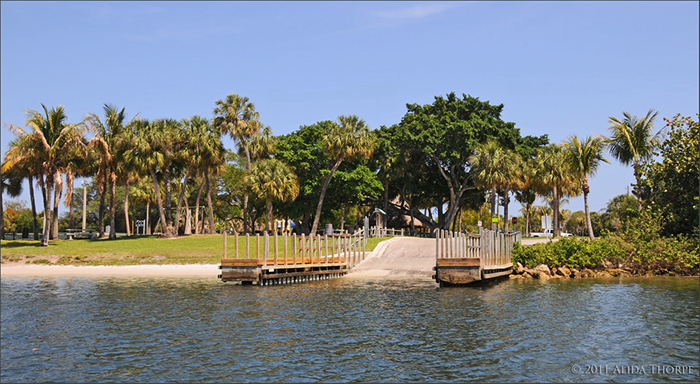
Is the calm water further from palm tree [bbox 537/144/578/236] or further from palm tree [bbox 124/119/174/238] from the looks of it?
palm tree [bbox 537/144/578/236]

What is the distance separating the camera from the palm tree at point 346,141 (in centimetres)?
6175

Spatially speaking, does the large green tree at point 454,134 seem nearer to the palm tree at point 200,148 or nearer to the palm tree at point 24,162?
the palm tree at point 200,148

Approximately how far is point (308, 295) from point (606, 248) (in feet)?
68.6

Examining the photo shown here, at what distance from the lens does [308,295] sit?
29312 mm

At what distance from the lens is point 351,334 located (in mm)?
19375

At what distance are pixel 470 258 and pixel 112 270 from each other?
25607 mm

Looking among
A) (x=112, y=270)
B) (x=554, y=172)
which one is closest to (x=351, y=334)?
(x=112, y=270)

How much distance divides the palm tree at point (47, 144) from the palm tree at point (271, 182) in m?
16.3

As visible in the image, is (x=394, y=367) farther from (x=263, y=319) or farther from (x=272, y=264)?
(x=272, y=264)

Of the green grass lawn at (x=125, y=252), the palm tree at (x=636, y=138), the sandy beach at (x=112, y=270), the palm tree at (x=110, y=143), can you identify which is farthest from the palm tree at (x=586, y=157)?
the palm tree at (x=110, y=143)

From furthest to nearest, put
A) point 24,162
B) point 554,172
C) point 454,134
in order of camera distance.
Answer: point 454,134, point 554,172, point 24,162

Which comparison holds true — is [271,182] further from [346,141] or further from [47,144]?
[47,144]

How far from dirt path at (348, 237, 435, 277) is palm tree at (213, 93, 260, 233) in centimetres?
2072

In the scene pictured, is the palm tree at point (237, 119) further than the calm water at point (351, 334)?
Yes
